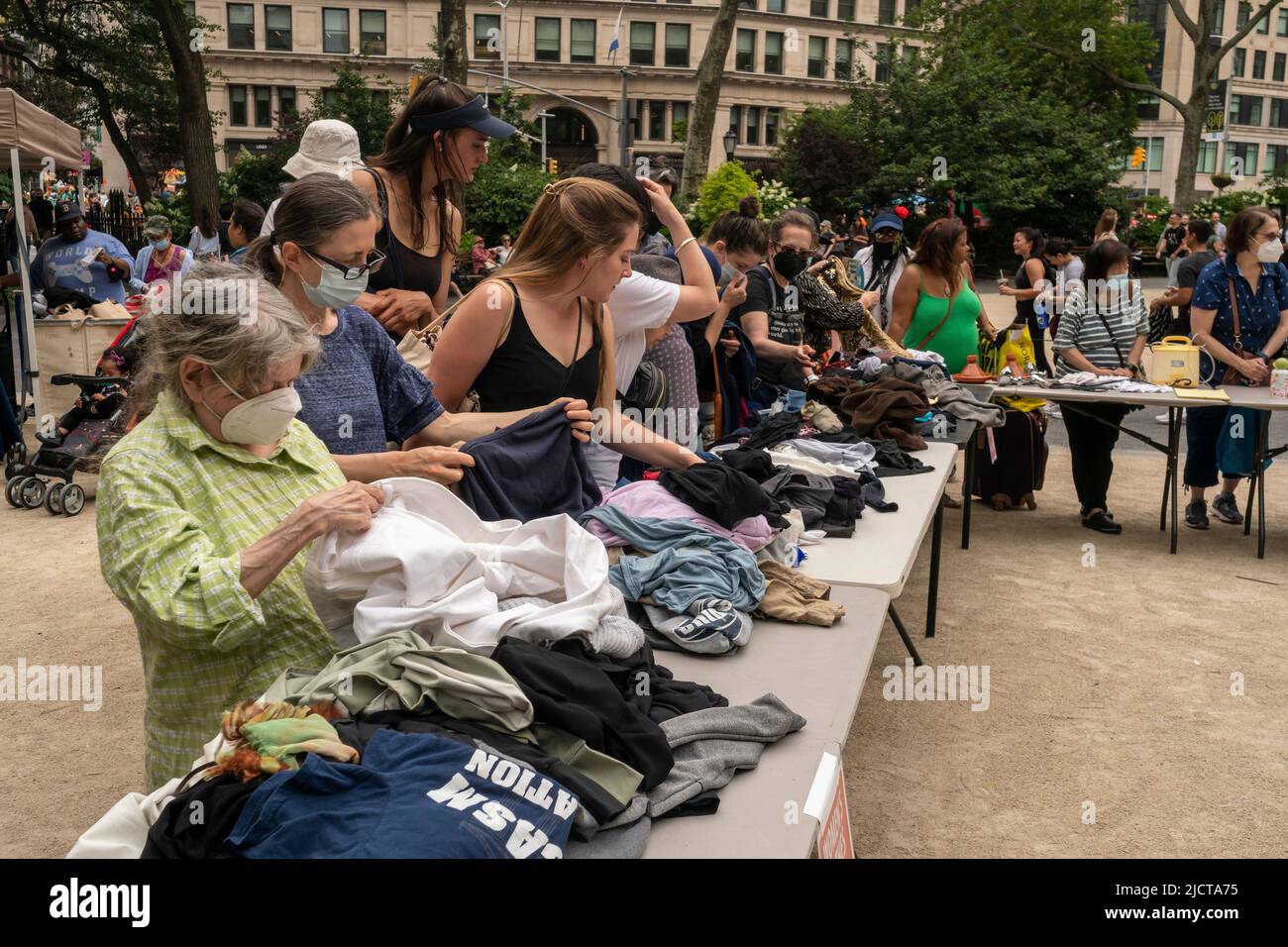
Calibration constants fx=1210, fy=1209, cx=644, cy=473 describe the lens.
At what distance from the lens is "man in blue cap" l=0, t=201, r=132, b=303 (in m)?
10.8

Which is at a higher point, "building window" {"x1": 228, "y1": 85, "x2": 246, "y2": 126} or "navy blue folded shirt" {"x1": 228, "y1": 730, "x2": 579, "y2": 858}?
"building window" {"x1": 228, "y1": 85, "x2": 246, "y2": 126}

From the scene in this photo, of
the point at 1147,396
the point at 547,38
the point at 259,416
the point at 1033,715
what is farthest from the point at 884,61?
the point at 259,416

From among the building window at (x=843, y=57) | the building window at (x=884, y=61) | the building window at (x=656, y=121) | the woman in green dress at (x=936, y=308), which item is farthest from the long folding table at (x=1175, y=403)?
the building window at (x=656, y=121)

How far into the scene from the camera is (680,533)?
3277 millimetres

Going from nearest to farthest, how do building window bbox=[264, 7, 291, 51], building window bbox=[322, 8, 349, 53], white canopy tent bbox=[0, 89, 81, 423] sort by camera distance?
white canopy tent bbox=[0, 89, 81, 423] → building window bbox=[264, 7, 291, 51] → building window bbox=[322, 8, 349, 53]

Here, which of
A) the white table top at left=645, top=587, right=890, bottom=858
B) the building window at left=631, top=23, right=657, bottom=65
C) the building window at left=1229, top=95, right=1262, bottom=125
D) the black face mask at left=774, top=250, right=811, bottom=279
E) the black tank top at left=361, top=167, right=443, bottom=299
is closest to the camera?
the white table top at left=645, top=587, right=890, bottom=858

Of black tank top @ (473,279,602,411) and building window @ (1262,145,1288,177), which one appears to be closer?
black tank top @ (473,279,602,411)

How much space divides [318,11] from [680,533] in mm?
58033

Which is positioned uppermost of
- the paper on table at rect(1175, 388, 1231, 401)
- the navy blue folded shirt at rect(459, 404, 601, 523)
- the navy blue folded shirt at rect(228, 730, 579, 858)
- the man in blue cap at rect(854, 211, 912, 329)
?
the man in blue cap at rect(854, 211, 912, 329)

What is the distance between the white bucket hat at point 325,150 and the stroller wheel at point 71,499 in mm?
4324

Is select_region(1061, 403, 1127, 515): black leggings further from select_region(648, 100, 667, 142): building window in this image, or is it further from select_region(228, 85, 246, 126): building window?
select_region(228, 85, 246, 126): building window

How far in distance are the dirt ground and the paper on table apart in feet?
3.17

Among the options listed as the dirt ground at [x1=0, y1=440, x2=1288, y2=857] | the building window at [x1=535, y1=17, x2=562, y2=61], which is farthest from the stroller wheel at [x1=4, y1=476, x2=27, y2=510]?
the building window at [x1=535, y1=17, x2=562, y2=61]

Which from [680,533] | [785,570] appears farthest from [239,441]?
[785,570]
